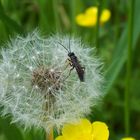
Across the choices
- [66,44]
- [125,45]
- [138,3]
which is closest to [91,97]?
[66,44]

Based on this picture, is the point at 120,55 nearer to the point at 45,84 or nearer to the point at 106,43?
the point at 45,84

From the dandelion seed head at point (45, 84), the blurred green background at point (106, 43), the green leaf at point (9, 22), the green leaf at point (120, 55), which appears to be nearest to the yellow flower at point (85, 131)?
the dandelion seed head at point (45, 84)

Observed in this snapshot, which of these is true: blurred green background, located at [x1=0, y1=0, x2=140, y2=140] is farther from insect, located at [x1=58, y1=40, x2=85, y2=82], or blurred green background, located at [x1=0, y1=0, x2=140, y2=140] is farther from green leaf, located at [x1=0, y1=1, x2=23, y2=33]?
insect, located at [x1=58, y1=40, x2=85, y2=82]

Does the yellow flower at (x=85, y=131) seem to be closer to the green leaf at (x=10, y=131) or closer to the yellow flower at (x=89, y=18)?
the green leaf at (x=10, y=131)

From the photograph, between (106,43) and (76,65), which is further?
(106,43)

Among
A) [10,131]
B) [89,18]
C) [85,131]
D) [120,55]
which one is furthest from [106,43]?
[85,131]

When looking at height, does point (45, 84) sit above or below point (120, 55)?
above
